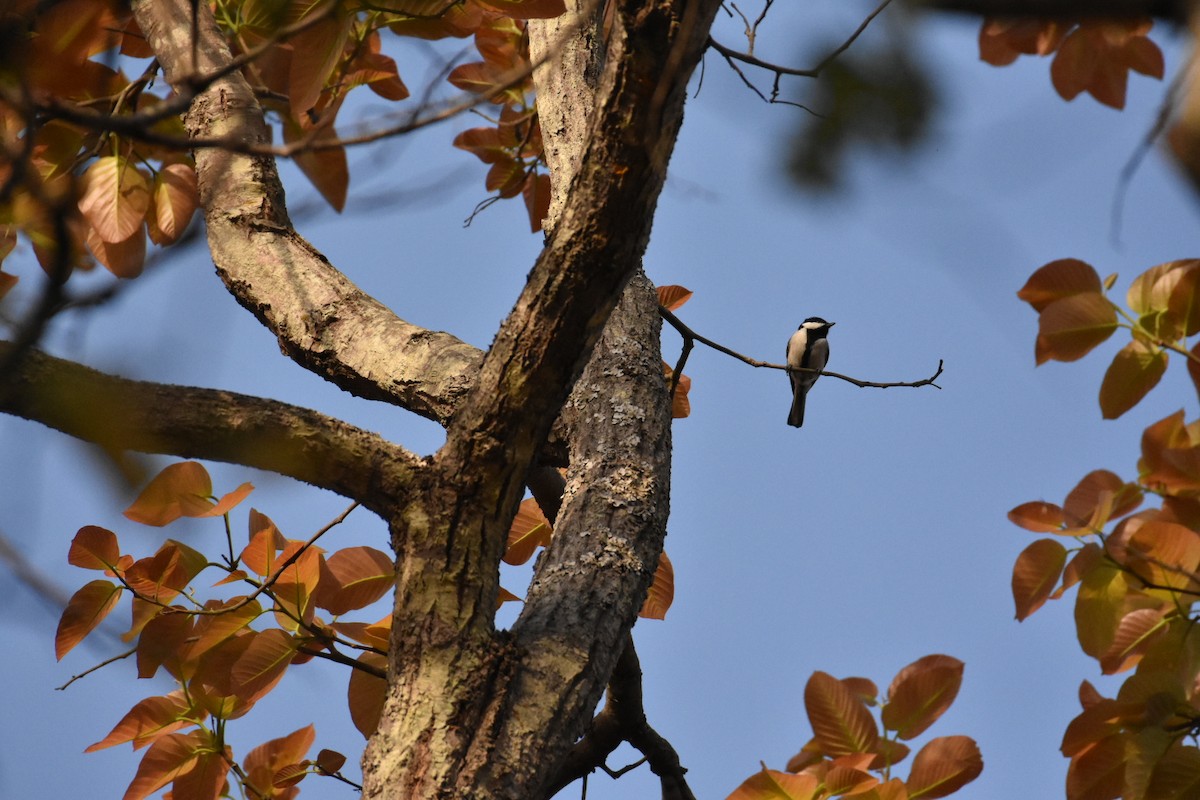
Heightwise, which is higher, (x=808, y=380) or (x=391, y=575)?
(x=808, y=380)

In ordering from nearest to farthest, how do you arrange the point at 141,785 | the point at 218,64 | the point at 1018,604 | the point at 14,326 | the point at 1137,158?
1. the point at 14,326
2. the point at 1137,158
3. the point at 1018,604
4. the point at 141,785
5. the point at 218,64

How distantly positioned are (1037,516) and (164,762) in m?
2.01

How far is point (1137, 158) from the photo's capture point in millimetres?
1255

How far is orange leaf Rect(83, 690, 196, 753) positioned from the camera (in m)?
2.23

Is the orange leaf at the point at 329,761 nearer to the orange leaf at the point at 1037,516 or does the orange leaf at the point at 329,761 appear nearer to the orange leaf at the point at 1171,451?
the orange leaf at the point at 1037,516

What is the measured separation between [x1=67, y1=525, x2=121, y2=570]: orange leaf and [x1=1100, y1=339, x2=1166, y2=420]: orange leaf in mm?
2175

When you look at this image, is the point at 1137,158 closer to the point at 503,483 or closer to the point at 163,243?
the point at 503,483

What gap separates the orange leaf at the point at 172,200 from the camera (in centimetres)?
272

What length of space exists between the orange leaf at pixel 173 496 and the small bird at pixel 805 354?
5.45 meters

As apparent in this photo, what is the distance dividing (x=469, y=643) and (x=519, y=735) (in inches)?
6.7

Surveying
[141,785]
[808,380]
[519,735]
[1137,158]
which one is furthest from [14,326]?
[808,380]

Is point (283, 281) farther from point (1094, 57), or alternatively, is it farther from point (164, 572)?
point (1094, 57)

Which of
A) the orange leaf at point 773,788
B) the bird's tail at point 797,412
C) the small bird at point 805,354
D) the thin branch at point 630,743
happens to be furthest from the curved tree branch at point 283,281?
the bird's tail at point 797,412

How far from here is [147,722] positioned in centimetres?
223
